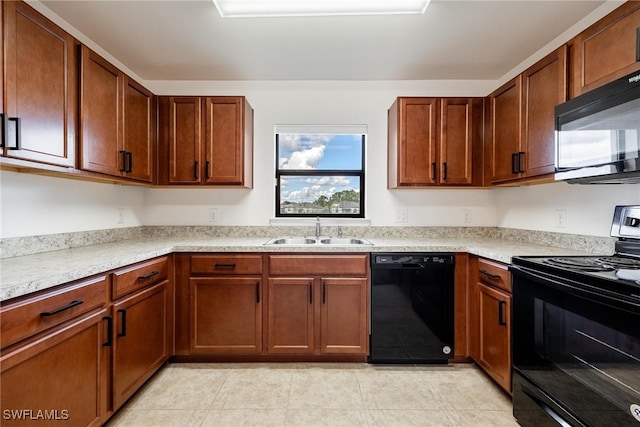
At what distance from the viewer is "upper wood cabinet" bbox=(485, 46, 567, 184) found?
5.68 feet

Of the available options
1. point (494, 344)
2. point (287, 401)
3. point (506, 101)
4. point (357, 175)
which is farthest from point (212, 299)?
point (506, 101)

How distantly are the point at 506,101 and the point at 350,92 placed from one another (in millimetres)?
1313

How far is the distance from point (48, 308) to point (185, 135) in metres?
1.62

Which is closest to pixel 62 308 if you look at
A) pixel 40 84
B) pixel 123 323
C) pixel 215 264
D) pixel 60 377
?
pixel 60 377

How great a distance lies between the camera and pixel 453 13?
179 centimetres

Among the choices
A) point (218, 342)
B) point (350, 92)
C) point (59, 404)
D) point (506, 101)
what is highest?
point (350, 92)

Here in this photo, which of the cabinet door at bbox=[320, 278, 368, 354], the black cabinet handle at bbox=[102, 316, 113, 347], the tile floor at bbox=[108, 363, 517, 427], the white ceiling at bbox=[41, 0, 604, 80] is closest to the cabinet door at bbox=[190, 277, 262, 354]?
the tile floor at bbox=[108, 363, 517, 427]

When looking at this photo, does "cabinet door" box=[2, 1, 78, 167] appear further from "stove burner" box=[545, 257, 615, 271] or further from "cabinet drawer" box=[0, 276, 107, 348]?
"stove burner" box=[545, 257, 615, 271]

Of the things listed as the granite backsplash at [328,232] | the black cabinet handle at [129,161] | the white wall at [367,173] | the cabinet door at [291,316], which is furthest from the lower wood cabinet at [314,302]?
the black cabinet handle at [129,161]

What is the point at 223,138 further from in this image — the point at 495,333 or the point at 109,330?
the point at 495,333

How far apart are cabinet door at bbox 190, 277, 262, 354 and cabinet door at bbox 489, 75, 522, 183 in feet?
6.76

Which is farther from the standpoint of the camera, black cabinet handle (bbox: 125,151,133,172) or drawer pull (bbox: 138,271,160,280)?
black cabinet handle (bbox: 125,151,133,172)

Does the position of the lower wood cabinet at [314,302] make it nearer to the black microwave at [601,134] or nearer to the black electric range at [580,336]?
the black electric range at [580,336]

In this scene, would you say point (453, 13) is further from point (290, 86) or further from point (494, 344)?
point (494, 344)
